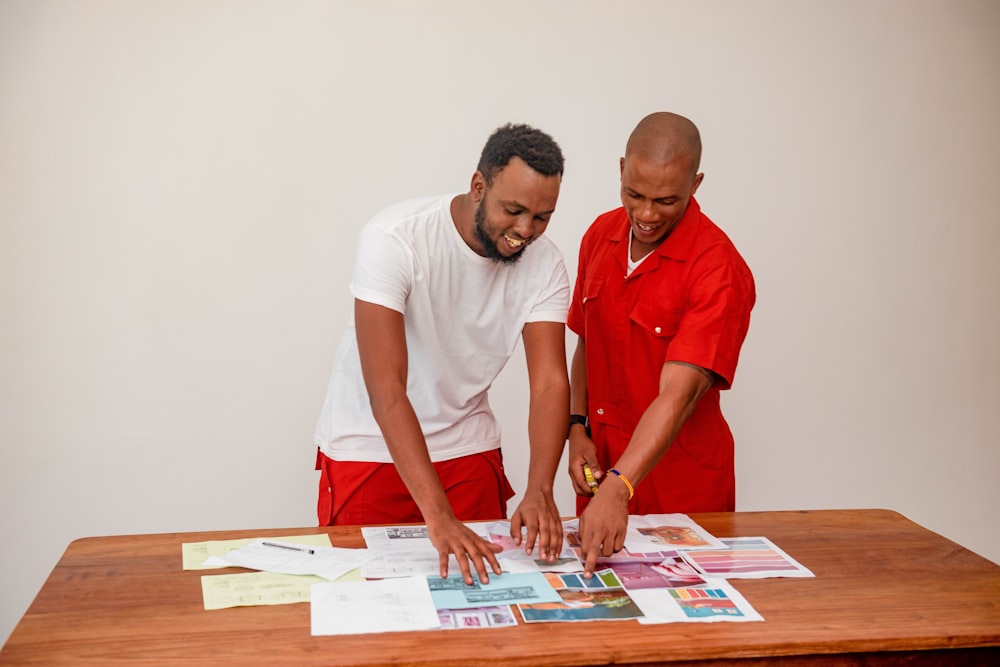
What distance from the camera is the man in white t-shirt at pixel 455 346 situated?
82.2 inches

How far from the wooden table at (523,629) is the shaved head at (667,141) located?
0.91 m

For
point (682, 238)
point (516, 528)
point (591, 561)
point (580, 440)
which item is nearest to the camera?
point (591, 561)

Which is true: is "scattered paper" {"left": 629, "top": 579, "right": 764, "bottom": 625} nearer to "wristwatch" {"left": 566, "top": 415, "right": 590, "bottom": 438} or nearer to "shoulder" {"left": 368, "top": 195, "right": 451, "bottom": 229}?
"wristwatch" {"left": 566, "top": 415, "right": 590, "bottom": 438}

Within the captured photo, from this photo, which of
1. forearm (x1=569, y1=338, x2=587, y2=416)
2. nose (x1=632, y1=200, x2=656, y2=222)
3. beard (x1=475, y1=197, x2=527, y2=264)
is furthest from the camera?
forearm (x1=569, y1=338, x2=587, y2=416)

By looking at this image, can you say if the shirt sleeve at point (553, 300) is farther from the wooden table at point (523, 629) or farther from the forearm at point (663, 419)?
the wooden table at point (523, 629)

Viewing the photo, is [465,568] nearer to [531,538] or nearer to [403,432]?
[531,538]

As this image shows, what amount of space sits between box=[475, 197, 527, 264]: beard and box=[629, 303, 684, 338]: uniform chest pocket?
0.38 m

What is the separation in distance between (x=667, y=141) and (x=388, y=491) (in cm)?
104

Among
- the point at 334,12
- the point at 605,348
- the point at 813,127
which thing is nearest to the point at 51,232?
the point at 334,12

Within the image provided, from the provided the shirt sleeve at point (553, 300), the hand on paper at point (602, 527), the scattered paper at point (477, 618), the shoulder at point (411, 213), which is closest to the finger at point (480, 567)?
the scattered paper at point (477, 618)

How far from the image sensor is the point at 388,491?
235 cm

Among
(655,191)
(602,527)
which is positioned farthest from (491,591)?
(655,191)

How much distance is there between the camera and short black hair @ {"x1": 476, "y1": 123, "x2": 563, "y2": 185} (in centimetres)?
209

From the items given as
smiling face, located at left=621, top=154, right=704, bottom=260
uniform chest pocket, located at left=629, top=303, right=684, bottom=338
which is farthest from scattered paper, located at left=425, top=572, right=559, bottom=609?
smiling face, located at left=621, top=154, right=704, bottom=260
